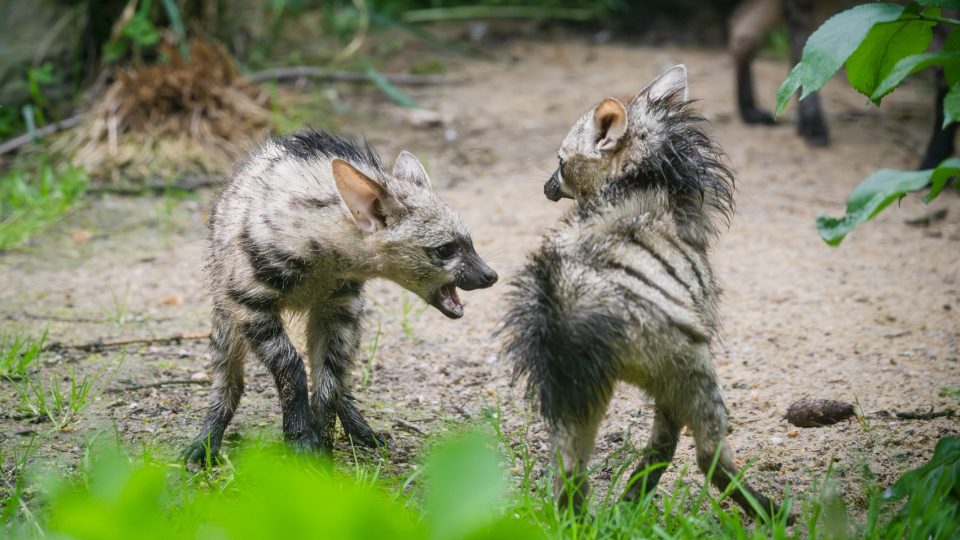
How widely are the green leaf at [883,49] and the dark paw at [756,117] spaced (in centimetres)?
474

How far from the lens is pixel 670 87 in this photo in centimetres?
356

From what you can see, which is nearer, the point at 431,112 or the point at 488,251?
the point at 488,251

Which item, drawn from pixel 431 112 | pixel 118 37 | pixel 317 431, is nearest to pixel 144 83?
pixel 118 37

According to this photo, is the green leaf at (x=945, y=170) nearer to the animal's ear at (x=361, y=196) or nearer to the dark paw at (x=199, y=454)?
the animal's ear at (x=361, y=196)

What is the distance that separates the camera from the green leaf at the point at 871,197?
2.66 metres

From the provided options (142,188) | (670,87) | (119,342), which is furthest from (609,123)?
(142,188)

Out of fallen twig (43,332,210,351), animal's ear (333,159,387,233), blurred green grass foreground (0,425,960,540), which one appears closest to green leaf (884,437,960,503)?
blurred green grass foreground (0,425,960,540)

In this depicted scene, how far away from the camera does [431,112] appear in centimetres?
812

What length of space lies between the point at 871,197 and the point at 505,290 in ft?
9.04

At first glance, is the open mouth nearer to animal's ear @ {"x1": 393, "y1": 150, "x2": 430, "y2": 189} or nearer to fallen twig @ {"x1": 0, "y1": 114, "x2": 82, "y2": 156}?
animal's ear @ {"x1": 393, "y1": 150, "x2": 430, "y2": 189}

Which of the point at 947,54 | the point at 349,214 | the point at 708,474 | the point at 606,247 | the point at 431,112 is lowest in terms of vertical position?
the point at 431,112

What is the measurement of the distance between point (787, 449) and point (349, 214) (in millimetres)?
1790

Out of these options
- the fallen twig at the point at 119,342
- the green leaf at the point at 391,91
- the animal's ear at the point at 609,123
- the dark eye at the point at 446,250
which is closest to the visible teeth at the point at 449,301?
the dark eye at the point at 446,250

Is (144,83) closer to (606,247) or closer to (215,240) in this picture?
(215,240)
